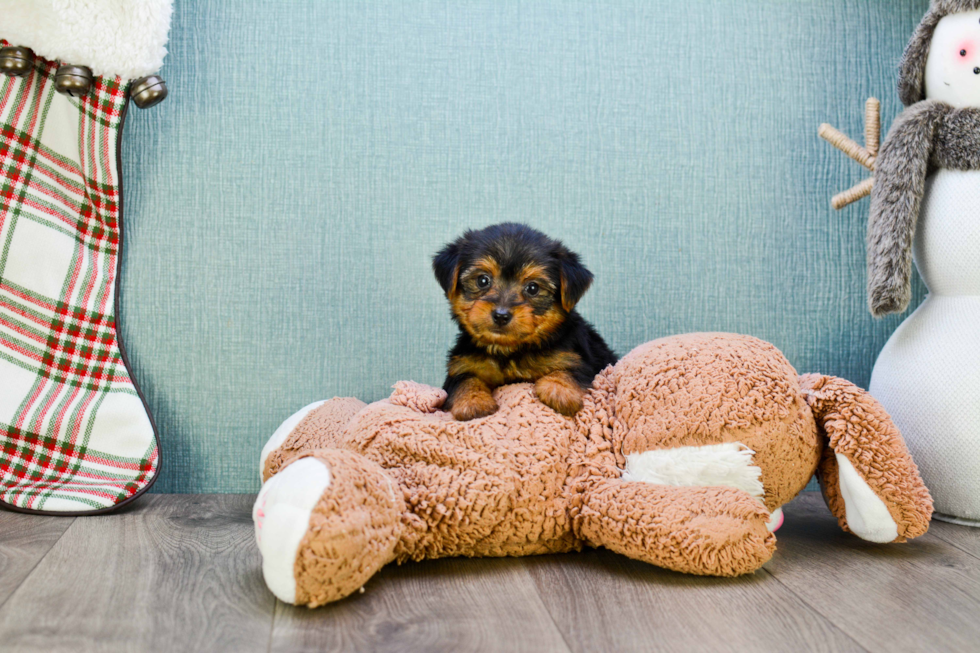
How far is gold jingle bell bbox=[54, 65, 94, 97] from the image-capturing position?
1771mm

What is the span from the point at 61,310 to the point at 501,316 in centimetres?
115

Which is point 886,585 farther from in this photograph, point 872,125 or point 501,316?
point 872,125

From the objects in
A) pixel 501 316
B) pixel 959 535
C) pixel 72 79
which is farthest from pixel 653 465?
pixel 72 79

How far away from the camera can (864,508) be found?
5.06ft

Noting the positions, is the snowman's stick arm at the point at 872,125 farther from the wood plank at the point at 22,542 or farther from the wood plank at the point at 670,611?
the wood plank at the point at 22,542

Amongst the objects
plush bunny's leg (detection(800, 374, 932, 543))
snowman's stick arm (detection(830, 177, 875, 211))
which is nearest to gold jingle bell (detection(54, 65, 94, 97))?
plush bunny's leg (detection(800, 374, 932, 543))

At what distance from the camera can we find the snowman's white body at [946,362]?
1766mm

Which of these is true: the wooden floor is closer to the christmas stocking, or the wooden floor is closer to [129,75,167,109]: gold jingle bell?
the christmas stocking

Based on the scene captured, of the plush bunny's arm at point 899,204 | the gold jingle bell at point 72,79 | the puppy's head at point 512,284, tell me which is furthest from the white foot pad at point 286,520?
the plush bunny's arm at point 899,204

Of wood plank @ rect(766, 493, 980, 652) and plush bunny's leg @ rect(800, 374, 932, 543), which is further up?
plush bunny's leg @ rect(800, 374, 932, 543)

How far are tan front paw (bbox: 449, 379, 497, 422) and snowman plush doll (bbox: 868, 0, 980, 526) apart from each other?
0.97 metres

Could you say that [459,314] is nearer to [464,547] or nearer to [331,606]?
[464,547]

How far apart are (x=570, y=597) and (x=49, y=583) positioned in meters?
0.93

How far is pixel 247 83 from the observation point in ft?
6.77
